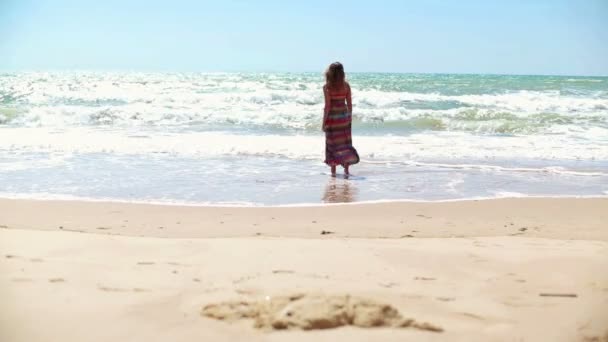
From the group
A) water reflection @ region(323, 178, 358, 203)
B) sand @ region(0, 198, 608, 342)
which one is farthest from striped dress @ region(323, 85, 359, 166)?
sand @ region(0, 198, 608, 342)

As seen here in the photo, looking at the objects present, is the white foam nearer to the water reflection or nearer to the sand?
the water reflection

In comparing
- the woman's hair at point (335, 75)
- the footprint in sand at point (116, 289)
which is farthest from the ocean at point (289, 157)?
the footprint in sand at point (116, 289)

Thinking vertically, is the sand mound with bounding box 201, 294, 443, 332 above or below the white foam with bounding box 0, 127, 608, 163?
above

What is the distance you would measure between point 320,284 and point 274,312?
17.0 inches

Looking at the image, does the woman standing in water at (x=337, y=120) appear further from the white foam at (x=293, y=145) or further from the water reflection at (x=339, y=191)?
the white foam at (x=293, y=145)

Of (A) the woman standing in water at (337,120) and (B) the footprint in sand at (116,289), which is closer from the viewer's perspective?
(B) the footprint in sand at (116,289)

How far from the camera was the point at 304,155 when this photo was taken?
891 centimetres

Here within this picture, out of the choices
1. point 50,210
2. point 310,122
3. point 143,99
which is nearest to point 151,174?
point 50,210

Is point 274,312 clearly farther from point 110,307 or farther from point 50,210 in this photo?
point 50,210

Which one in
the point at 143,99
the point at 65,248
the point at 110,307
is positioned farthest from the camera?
the point at 143,99

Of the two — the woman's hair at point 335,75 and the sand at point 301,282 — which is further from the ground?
the woman's hair at point 335,75

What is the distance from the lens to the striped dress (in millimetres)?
7168

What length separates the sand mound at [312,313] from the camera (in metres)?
2.05

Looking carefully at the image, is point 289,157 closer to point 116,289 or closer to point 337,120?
point 337,120
